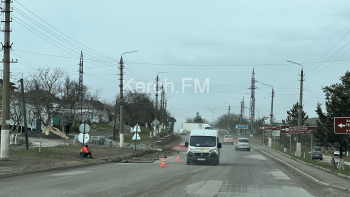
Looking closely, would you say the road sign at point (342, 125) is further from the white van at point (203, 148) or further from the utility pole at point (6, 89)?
the utility pole at point (6, 89)

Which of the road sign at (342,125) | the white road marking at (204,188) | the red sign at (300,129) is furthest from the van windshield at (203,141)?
the red sign at (300,129)

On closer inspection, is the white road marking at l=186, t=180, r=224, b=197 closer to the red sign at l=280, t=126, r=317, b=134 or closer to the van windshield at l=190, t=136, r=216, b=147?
the van windshield at l=190, t=136, r=216, b=147

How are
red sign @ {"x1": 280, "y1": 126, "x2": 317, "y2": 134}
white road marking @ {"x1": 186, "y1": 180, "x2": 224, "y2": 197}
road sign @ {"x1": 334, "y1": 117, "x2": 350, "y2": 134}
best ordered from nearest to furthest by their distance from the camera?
→ white road marking @ {"x1": 186, "y1": 180, "x2": 224, "y2": 197} → road sign @ {"x1": 334, "y1": 117, "x2": 350, "y2": 134} → red sign @ {"x1": 280, "y1": 126, "x2": 317, "y2": 134}

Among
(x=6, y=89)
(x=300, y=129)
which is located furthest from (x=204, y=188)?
(x=300, y=129)

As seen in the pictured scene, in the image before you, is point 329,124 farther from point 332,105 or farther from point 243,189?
point 243,189

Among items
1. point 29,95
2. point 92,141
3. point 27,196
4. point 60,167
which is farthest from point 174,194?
point 29,95

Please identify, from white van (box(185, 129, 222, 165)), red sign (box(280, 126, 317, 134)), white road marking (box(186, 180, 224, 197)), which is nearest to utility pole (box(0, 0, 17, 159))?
white van (box(185, 129, 222, 165))

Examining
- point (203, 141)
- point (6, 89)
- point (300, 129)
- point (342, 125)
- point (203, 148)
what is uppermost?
point (6, 89)

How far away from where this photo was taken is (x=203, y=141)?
26.4 meters

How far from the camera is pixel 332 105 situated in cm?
3100

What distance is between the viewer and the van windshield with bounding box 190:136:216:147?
26234 millimetres

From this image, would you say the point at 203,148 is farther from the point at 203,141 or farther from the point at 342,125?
the point at 342,125

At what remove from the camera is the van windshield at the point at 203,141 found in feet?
86.1

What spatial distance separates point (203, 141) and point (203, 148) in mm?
612
